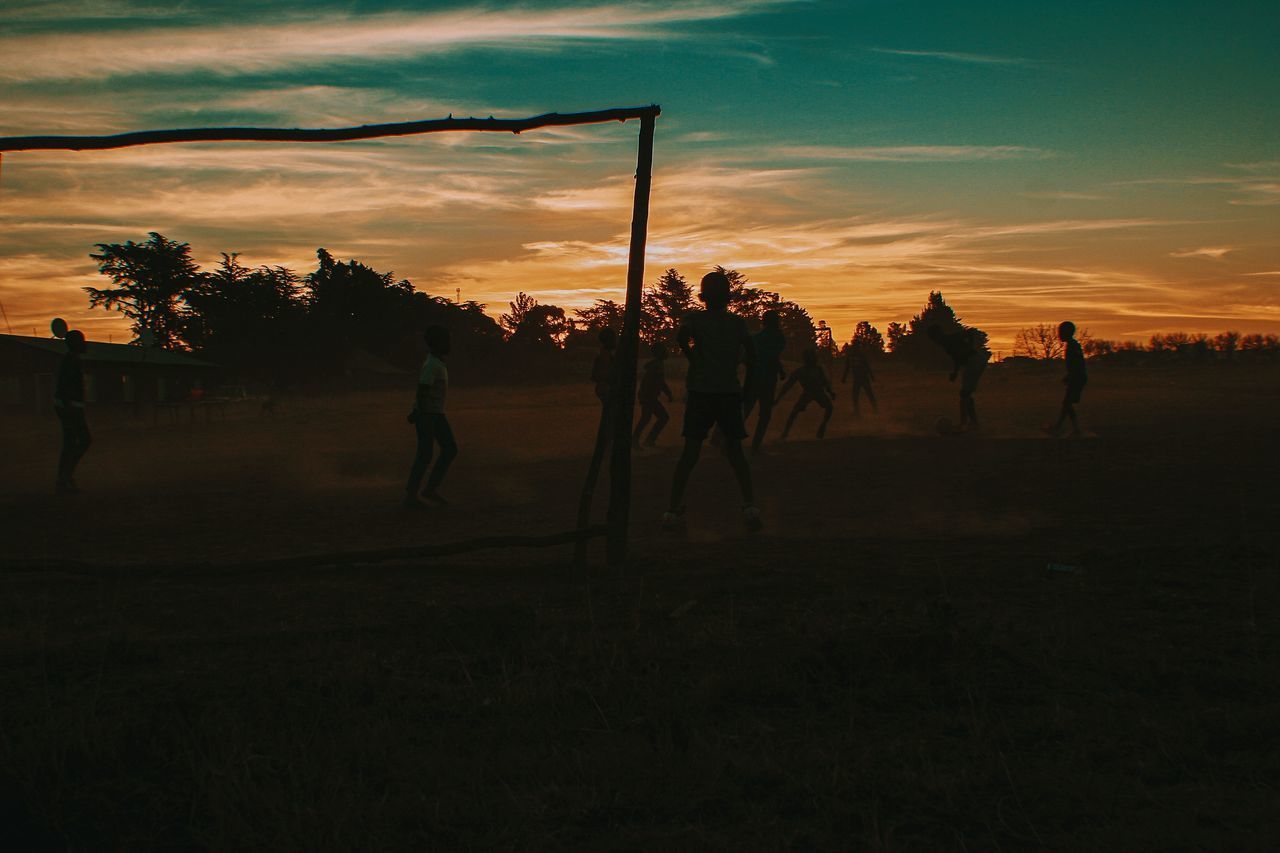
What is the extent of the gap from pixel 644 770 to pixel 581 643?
4.36 ft

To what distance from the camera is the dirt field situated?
2.78m

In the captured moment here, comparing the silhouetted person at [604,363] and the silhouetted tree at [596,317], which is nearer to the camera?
the silhouetted person at [604,363]

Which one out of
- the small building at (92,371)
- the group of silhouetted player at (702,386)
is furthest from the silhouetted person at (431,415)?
the small building at (92,371)

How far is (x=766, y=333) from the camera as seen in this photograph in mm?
13102

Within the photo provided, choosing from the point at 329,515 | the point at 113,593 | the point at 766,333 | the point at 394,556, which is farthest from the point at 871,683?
the point at 766,333

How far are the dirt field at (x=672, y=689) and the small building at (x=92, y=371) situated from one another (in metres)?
35.8

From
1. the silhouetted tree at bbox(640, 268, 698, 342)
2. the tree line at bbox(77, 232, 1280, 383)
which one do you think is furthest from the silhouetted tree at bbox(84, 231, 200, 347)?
the silhouetted tree at bbox(640, 268, 698, 342)

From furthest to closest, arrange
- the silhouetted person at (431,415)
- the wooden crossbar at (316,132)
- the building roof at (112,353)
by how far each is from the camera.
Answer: the building roof at (112,353) < the silhouetted person at (431,415) < the wooden crossbar at (316,132)

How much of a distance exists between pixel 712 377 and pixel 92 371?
4318 centimetres

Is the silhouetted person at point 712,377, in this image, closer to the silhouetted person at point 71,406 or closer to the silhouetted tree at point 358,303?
the silhouetted person at point 71,406

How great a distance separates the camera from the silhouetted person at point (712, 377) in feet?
24.9

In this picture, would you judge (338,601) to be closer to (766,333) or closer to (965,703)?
(965,703)

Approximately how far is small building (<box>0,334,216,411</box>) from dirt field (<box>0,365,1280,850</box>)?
35787 mm

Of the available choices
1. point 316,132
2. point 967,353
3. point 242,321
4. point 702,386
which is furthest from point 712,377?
point 242,321
